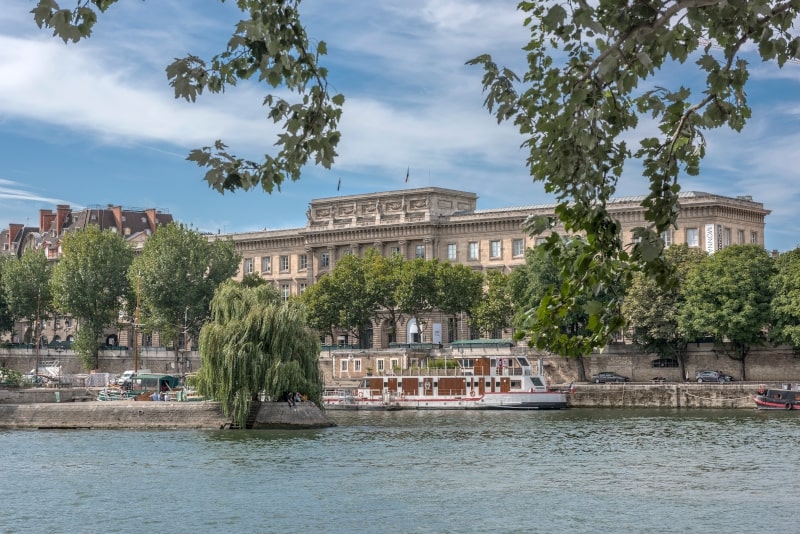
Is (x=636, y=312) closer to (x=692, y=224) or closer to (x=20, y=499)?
(x=692, y=224)

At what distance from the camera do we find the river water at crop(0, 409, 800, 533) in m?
30.7

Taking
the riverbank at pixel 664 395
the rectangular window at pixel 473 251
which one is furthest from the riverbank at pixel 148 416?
the rectangular window at pixel 473 251

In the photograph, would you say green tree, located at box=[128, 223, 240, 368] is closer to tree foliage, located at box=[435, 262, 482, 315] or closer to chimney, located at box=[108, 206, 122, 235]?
tree foliage, located at box=[435, 262, 482, 315]

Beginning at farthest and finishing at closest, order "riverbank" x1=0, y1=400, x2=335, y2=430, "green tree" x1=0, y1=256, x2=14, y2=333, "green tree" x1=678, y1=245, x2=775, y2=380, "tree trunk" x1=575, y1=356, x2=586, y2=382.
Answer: "green tree" x1=0, y1=256, x2=14, y2=333, "tree trunk" x1=575, y1=356, x2=586, y2=382, "green tree" x1=678, y1=245, x2=775, y2=380, "riverbank" x1=0, y1=400, x2=335, y2=430

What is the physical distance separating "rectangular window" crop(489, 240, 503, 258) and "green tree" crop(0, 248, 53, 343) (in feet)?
132

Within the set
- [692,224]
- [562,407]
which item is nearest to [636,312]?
[562,407]

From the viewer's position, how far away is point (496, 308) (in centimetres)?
9681

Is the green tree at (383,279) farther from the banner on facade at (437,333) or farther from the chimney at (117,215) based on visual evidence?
the chimney at (117,215)

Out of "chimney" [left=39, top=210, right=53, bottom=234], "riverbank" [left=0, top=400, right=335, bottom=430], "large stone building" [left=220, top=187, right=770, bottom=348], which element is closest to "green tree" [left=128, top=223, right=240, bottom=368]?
"large stone building" [left=220, top=187, right=770, bottom=348]

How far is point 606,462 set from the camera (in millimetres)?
42625

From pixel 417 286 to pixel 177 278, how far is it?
19.7m

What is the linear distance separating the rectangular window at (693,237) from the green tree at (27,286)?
56685 millimetres

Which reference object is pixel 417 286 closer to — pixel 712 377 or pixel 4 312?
pixel 712 377

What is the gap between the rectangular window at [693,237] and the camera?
325ft
